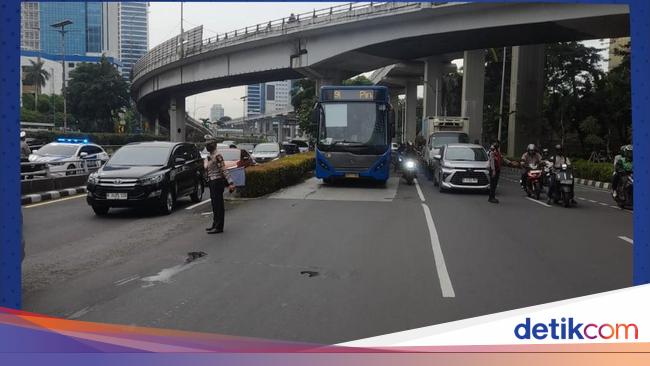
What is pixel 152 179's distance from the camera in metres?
11.8

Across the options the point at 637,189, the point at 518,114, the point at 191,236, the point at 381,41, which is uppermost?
the point at 381,41

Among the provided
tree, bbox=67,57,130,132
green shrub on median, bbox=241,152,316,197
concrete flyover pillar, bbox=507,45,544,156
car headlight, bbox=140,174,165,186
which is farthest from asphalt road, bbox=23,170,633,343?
tree, bbox=67,57,130,132

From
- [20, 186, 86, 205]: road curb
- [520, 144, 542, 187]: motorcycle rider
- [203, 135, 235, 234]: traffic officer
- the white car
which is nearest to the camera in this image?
[203, 135, 235, 234]: traffic officer

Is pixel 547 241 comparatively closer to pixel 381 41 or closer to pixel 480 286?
pixel 480 286

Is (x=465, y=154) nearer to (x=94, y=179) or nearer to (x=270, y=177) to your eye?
(x=270, y=177)

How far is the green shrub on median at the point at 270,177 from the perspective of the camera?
15.2m

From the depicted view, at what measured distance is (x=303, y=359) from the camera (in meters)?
2.82

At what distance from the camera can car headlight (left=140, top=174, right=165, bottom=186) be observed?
11.7m

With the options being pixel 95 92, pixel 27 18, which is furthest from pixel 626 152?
pixel 95 92

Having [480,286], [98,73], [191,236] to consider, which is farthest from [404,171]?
[98,73]

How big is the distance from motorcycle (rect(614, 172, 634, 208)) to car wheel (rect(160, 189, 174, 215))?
437 inches

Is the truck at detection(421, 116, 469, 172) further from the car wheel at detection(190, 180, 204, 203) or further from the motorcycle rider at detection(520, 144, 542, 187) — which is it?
the car wheel at detection(190, 180, 204, 203)

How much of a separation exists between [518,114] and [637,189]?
41.4 meters

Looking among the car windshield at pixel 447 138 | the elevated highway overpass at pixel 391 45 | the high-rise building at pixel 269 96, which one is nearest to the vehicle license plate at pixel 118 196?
the elevated highway overpass at pixel 391 45
